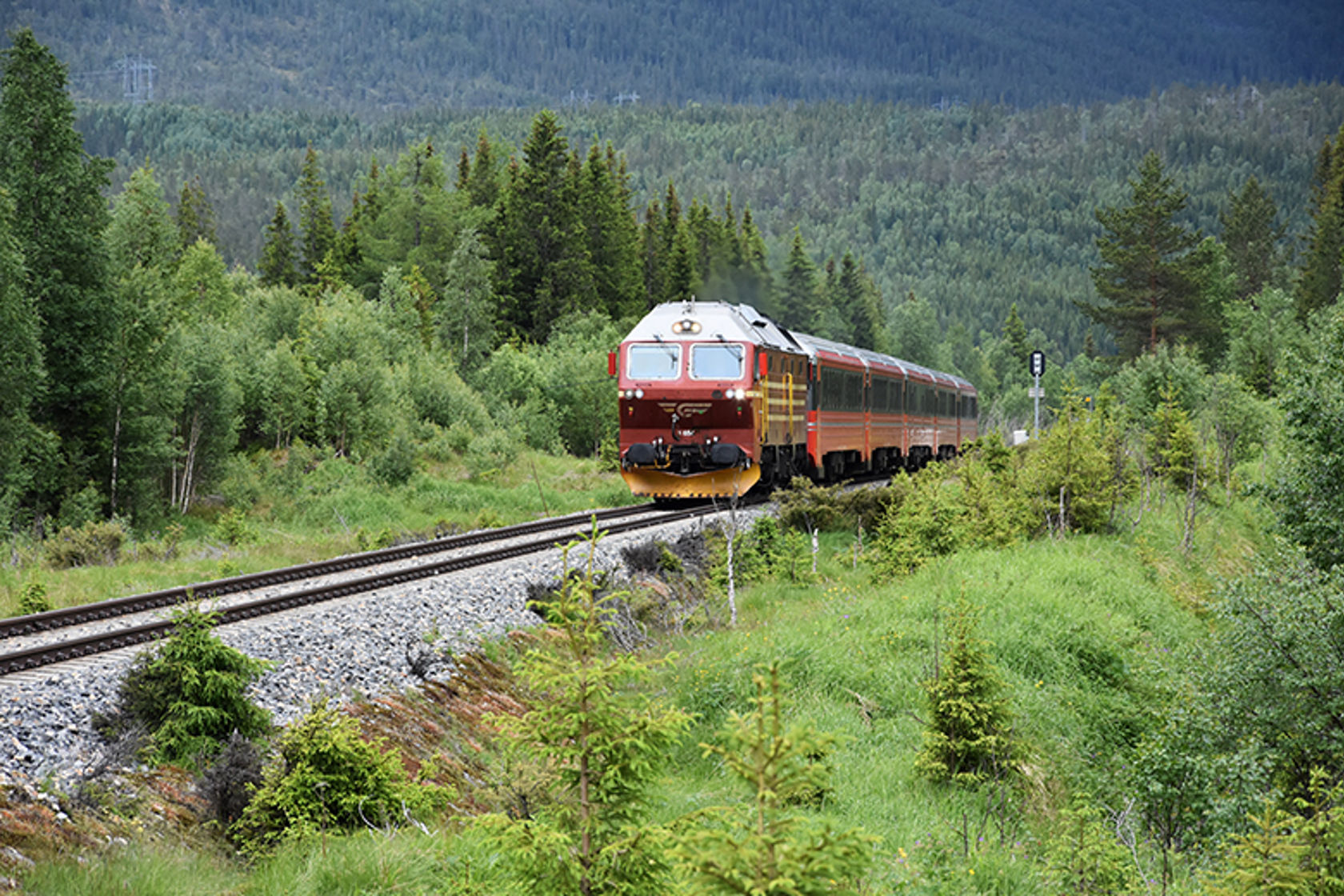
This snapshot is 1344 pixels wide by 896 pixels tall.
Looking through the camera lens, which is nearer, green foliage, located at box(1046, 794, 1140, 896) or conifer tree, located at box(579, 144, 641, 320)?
green foliage, located at box(1046, 794, 1140, 896)

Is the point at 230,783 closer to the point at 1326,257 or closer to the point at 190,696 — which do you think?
the point at 190,696

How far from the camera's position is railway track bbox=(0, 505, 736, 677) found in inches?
431

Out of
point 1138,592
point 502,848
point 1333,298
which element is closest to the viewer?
point 502,848

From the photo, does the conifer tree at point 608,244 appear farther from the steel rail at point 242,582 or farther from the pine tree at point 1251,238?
the pine tree at point 1251,238

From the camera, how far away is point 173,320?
3372 cm

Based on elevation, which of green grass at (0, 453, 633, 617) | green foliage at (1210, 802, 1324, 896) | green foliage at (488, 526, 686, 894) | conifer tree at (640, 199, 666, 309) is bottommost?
green grass at (0, 453, 633, 617)

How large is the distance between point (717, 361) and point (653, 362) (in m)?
1.45

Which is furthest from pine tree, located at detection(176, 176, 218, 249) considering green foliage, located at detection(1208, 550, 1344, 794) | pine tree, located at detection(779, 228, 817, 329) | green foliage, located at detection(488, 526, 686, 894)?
green foliage, located at detection(488, 526, 686, 894)

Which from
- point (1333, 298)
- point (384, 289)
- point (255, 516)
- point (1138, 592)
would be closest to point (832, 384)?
point (1138, 592)

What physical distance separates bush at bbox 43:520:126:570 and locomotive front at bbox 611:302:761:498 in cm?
961

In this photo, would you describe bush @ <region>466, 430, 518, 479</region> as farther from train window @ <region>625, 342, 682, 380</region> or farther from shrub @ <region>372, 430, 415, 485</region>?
train window @ <region>625, 342, 682, 380</region>

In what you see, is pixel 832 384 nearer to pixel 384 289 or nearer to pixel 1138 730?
pixel 1138 730

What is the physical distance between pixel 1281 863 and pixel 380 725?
Result: 699 centimetres

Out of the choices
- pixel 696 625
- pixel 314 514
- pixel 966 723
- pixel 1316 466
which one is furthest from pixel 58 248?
pixel 1316 466
